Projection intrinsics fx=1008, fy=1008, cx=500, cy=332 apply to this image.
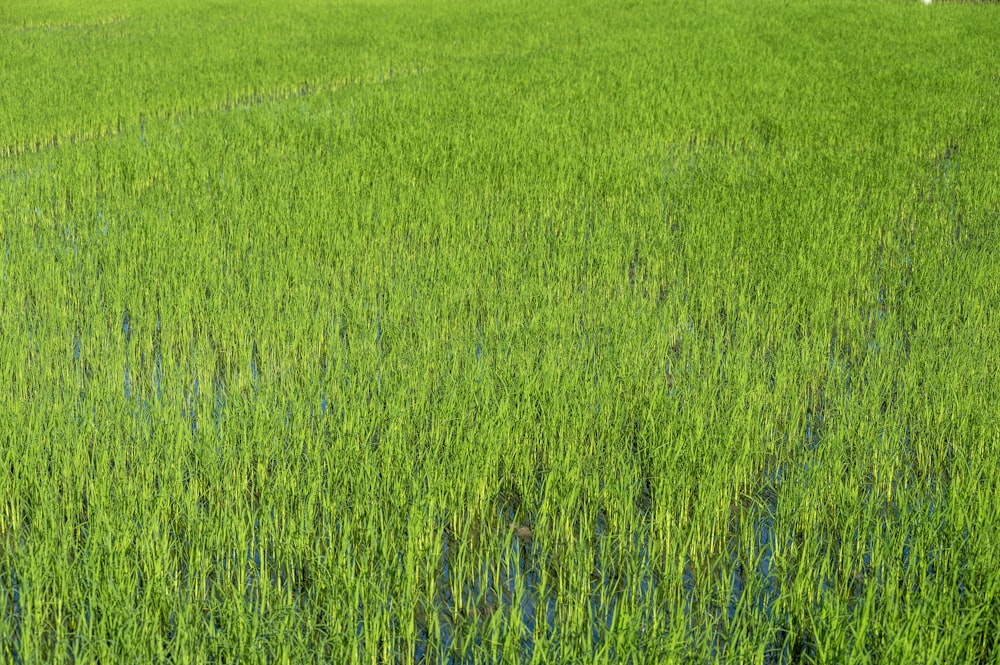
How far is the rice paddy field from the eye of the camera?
2.30m

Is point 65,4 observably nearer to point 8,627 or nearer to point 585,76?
point 585,76

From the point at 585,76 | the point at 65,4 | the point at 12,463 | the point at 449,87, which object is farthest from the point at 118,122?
the point at 65,4

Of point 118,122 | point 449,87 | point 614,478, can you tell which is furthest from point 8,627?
point 449,87

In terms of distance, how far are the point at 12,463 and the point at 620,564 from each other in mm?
1770

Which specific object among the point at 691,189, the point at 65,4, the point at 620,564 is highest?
the point at 65,4

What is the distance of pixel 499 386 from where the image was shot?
3.45 meters

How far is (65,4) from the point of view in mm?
17812

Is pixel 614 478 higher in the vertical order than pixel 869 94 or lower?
lower

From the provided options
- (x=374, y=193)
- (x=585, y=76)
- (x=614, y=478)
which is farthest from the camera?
(x=585, y=76)

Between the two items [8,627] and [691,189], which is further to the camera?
[691,189]

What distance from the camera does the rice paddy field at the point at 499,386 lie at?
90.7 inches

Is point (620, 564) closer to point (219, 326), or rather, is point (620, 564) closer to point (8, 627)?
point (8, 627)

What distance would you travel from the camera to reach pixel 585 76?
10008mm

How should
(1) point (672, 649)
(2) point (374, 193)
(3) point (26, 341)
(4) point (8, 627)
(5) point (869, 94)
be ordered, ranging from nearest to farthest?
1. (1) point (672, 649)
2. (4) point (8, 627)
3. (3) point (26, 341)
4. (2) point (374, 193)
5. (5) point (869, 94)
